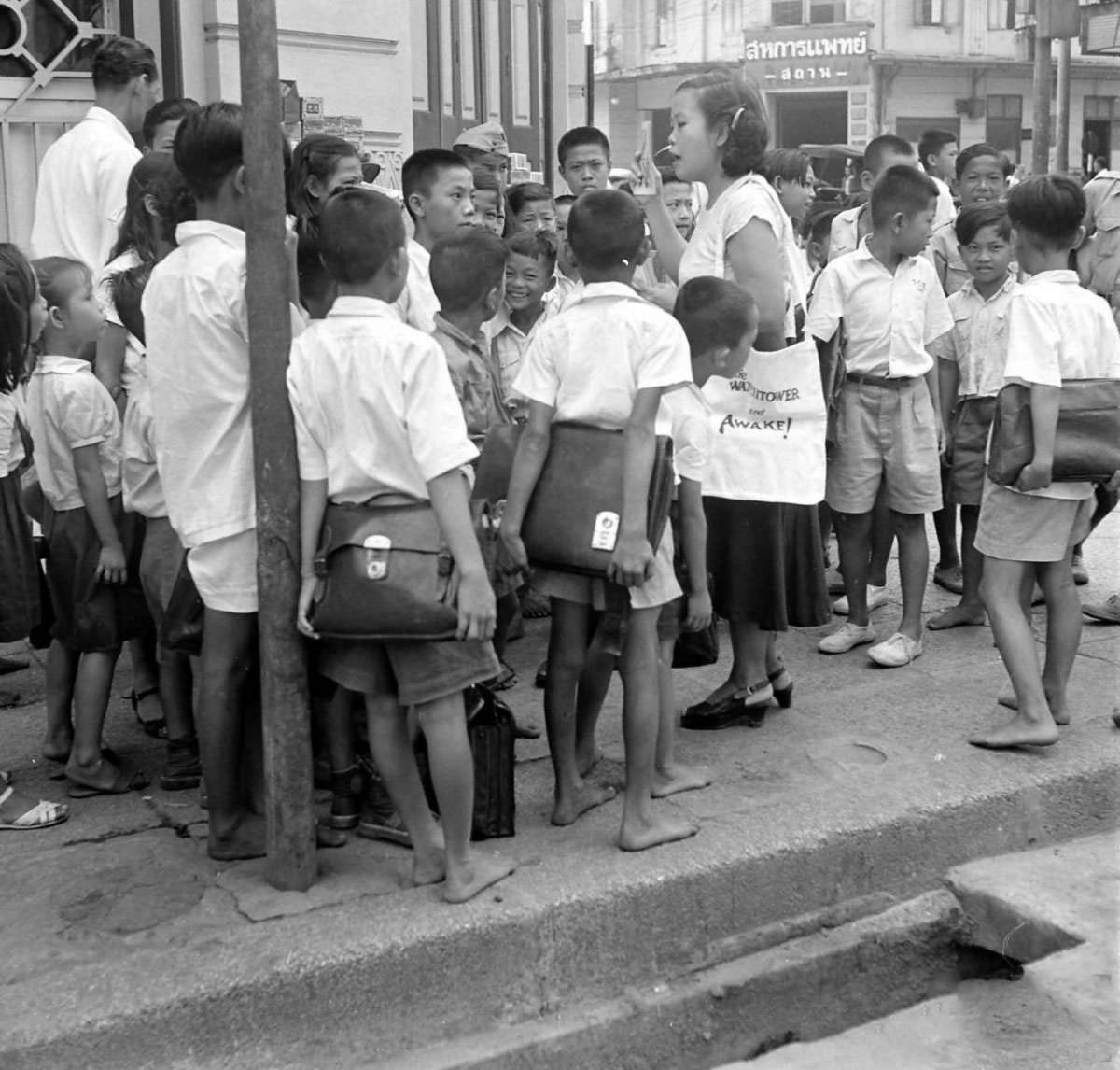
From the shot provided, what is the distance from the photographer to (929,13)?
30578mm

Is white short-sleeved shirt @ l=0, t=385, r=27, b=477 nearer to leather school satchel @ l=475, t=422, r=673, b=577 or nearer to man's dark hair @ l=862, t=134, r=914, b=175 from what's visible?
leather school satchel @ l=475, t=422, r=673, b=577

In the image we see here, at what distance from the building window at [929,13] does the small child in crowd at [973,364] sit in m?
27.0

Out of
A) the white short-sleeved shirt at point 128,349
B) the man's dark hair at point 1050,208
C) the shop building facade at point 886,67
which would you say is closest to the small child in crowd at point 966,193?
the man's dark hair at point 1050,208

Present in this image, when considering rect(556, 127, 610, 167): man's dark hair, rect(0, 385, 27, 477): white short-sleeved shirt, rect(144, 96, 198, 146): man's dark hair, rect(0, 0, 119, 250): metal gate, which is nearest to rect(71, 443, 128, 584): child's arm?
rect(0, 385, 27, 477): white short-sleeved shirt

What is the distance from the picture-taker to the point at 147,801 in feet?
13.1

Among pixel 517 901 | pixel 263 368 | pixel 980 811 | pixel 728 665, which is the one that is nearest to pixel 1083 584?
pixel 728 665

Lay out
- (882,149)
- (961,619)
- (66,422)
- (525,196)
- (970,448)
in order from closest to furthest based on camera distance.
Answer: (66,422), (961,619), (970,448), (525,196), (882,149)

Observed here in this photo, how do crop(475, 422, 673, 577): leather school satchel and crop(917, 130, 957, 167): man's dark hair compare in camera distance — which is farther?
Result: crop(917, 130, 957, 167): man's dark hair

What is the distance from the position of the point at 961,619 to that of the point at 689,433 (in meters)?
2.23

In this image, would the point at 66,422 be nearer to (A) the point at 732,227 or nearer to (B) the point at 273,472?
(B) the point at 273,472

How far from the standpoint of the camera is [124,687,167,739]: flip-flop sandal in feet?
15.0

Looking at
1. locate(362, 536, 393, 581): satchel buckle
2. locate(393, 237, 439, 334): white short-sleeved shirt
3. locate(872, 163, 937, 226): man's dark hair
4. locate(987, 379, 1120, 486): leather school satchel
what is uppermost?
locate(872, 163, 937, 226): man's dark hair

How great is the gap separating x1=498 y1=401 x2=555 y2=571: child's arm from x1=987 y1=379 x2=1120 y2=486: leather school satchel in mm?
1457

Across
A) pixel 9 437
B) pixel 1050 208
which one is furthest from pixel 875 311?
pixel 9 437
